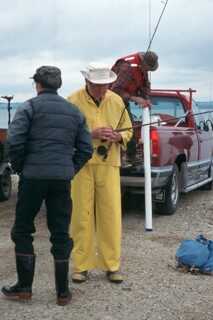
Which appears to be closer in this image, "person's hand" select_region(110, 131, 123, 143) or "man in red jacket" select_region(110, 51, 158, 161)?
"person's hand" select_region(110, 131, 123, 143)

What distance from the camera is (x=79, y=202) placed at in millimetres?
5629

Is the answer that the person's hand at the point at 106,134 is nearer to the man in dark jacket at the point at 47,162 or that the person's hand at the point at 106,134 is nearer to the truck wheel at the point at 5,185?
the man in dark jacket at the point at 47,162

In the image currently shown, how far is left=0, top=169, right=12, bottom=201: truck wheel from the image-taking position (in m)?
10.4

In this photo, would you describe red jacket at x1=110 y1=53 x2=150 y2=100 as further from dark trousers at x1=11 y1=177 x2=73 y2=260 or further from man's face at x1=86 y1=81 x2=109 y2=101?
dark trousers at x1=11 y1=177 x2=73 y2=260

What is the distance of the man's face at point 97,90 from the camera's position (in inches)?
219

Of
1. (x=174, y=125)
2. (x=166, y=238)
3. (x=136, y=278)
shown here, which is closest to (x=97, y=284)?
(x=136, y=278)

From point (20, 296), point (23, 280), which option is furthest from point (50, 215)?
point (20, 296)

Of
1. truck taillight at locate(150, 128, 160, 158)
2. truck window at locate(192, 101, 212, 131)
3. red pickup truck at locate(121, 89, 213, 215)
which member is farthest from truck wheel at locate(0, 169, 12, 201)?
truck window at locate(192, 101, 212, 131)

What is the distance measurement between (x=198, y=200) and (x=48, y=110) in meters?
6.86

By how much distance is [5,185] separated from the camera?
10578mm

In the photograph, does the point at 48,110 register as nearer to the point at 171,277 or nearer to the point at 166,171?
the point at 171,277

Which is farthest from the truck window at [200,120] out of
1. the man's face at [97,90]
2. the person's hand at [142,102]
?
the man's face at [97,90]

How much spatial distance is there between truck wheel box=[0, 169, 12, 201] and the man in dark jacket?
5.37m

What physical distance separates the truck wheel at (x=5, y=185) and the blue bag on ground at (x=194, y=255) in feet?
16.0
